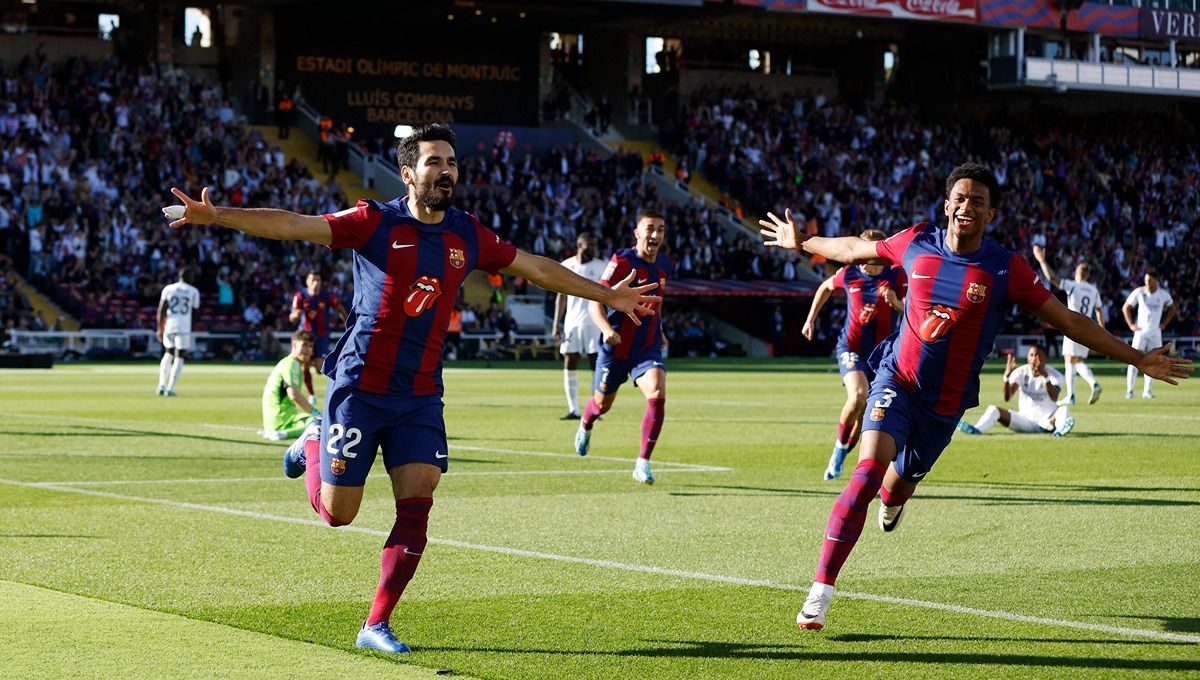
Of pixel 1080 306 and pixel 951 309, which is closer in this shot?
pixel 951 309

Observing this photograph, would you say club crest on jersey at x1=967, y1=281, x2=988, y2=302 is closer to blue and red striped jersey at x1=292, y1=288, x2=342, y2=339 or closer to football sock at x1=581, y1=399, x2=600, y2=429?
football sock at x1=581, y1=399, x2=600, y2=429

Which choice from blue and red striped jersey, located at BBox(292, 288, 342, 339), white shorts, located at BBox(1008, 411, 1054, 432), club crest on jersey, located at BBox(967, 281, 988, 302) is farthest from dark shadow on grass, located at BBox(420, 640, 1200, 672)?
blue and red striped jersey, located at BBox(292, 288, 342, 339)

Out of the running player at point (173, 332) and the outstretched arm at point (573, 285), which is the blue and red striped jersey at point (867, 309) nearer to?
the outstretched arm at point (573, 285)

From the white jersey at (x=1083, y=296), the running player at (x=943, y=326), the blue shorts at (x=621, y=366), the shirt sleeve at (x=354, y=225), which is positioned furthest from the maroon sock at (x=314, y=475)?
the white jersey at (x=1083, y=296)

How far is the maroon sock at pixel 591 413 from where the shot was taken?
16.4 meters

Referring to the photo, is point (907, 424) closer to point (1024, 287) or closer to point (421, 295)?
point (1024, 287)

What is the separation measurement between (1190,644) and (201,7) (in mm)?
50506

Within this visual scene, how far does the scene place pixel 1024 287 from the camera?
872 cm

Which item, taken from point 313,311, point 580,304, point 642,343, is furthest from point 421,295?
point 313,311

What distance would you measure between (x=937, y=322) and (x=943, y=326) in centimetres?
4

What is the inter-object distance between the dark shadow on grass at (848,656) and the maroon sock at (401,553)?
0.88 ft

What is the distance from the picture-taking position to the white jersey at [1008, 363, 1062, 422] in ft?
70.6

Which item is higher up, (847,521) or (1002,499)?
(847,521)

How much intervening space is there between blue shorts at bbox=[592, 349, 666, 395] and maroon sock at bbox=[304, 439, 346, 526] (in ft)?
22.2
